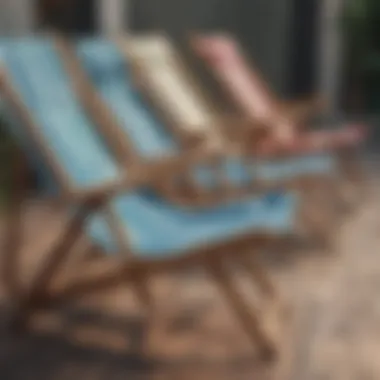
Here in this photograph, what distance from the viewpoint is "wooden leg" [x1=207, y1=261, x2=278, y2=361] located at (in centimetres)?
263

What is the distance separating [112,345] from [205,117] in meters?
1.61

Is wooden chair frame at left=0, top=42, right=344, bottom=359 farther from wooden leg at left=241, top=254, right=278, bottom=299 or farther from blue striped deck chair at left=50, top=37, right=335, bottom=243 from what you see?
blue striped deck chair at left=50, top=37, right=335, bottom=243

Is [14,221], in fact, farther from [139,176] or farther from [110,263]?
[139,176]

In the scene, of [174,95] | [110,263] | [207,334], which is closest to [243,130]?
[174,95]

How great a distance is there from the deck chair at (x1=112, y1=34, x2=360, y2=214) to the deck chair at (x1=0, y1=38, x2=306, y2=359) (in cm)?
63

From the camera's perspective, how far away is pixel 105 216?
9.07 feet

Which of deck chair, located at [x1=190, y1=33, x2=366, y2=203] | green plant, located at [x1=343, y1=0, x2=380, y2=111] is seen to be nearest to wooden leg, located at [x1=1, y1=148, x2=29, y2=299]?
deck chair, located at [x1=190, y1=33, x2=366, y2=203]

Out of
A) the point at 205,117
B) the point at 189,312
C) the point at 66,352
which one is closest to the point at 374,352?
the point at 189,312

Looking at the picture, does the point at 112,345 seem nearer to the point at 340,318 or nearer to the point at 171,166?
the point at 171,166

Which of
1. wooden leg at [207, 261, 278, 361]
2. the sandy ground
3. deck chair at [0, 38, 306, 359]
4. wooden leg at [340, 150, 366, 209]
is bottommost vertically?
wooden leg at [340, 150, 366, 209]

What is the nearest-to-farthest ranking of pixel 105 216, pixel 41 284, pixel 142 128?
pixel 105 216 < pixel 41 284 < pixel 142 128

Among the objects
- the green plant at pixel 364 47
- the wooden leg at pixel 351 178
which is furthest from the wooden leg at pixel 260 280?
the green plant at pixel 364 47

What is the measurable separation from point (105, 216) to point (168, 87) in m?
1.49

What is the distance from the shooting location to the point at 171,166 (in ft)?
9.39
